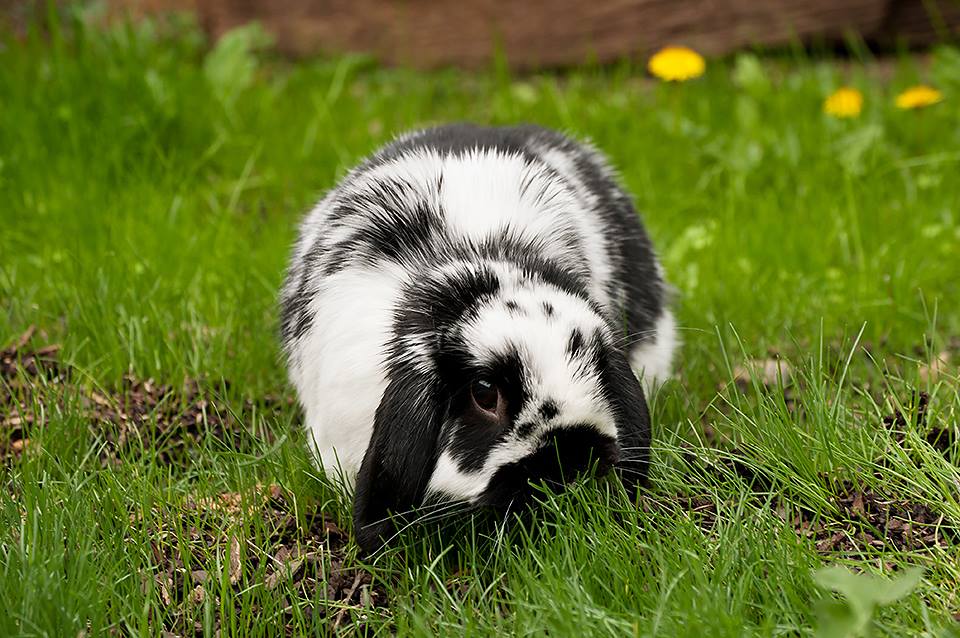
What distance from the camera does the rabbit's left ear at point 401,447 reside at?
2574 mm

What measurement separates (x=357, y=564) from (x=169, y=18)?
5015 mm

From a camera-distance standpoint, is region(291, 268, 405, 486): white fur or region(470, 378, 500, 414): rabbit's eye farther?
region(291, 268, 405, 486): white fur

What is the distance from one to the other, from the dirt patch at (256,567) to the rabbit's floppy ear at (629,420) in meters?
0.70

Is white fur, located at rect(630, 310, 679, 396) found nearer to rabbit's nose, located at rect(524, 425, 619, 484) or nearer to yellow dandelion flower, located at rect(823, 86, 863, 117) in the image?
rabbit's nose, located at rect(524, 425, 619, 484)

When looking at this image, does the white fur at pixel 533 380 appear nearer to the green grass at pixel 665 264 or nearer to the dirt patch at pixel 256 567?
the green grass at pixel 665 264

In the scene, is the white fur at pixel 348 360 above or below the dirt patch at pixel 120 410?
above

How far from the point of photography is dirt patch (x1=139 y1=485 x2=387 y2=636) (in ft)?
8.44

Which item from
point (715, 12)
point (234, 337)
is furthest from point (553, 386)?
point (715, 12)

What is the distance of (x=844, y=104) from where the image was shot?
17.8 feet

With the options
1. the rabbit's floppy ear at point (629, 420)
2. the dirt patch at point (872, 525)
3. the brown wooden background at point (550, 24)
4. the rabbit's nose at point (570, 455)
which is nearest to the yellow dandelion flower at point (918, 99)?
the brown wooden background at point (550, 24)

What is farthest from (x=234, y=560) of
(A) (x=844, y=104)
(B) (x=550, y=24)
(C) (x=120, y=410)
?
(B) (x=550, y=24)

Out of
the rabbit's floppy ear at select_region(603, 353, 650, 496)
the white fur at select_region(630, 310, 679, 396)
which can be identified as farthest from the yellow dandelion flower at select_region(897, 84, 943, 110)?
the rabbit's floppy ear at select_region(603, 353, 650, 496)

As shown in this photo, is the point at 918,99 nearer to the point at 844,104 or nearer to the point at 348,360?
the point at 844,104

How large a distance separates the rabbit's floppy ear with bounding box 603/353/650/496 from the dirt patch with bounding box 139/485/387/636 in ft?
2.29
